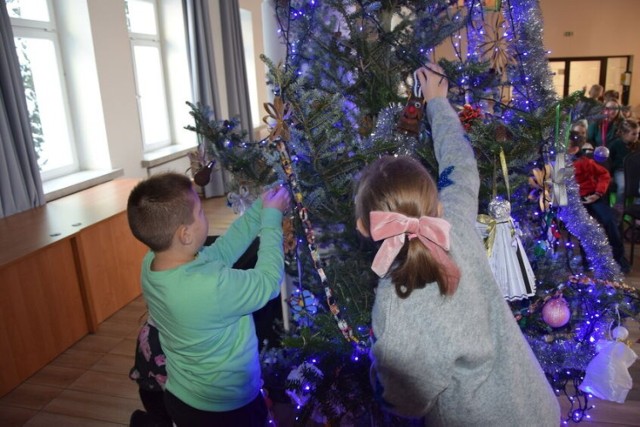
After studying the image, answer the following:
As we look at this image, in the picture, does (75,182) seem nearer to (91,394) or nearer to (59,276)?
(59,276)

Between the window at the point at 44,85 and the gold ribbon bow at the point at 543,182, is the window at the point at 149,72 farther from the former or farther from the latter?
the gold ribbon bow at the point at 543,182

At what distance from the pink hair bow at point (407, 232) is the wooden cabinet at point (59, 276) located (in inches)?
88.3

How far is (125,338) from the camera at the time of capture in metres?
3.06

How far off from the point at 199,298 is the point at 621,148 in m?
4.20

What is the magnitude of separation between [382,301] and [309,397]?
76cm

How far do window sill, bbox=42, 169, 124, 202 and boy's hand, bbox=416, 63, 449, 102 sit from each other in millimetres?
3347

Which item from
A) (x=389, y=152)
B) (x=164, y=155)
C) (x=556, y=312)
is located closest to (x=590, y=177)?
(x=556, y=312)

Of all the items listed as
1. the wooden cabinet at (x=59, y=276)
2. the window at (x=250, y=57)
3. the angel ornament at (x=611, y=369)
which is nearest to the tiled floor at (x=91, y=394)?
the wooden cabinet at (x=59, y=276)

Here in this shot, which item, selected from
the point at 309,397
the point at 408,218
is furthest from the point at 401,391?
the point at 309,397

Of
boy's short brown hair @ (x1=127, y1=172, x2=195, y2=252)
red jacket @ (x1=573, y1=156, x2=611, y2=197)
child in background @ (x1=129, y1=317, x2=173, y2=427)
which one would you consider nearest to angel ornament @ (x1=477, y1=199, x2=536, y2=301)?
boy's short brown hair @ (x1=127, y1=172, x2=195, y2=252)

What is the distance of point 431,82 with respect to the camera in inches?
53.2

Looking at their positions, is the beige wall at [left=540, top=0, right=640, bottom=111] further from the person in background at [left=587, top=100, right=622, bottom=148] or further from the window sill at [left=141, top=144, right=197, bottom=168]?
the window sill at [left=141, top=144, right=197, bottom=168]

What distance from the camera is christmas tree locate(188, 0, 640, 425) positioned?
1.42 metres

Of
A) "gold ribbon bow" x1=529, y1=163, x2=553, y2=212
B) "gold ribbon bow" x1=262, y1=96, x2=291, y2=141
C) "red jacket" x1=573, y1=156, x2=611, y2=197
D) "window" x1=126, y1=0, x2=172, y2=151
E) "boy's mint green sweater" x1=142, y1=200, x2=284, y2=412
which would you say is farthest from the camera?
"window" x1=126, y1=0, x2=172, y2=151
